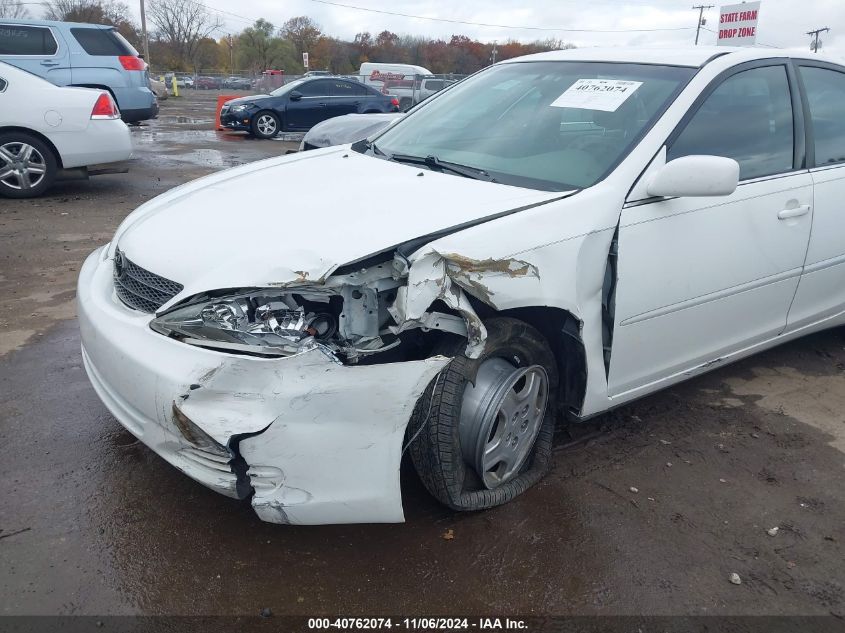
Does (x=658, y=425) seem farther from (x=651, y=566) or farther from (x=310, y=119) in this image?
(x=310, y=119)

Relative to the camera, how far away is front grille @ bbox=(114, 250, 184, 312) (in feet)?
7.74

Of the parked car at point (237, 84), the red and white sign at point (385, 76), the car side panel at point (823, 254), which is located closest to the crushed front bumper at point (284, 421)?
the car side panel at point (823, 254)

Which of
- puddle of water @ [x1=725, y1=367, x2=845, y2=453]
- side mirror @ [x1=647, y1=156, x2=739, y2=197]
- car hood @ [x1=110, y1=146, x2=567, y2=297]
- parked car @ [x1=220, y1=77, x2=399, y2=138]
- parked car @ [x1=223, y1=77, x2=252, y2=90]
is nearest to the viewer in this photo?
car hood @ [x1=110, y1=146, x2=567, y2=297]

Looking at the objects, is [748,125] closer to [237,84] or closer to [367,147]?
[367,147]

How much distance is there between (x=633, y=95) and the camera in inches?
117

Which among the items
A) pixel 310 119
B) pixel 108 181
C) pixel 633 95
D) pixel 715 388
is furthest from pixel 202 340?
pixel 310 119

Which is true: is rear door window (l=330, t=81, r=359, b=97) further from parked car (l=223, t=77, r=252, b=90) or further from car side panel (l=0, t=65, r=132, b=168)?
parked car (l=223, t=77, r=252, b=90)

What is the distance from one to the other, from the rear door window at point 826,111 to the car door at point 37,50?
963 cm

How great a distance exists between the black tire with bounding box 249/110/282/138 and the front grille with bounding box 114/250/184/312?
45.2 feet

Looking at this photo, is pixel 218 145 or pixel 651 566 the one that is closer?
pixel 651 566

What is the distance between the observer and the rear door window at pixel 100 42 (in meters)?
10.1

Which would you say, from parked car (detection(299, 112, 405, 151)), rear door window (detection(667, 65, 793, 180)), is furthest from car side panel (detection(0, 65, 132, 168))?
rear door window (detection(667, 65, 793, 180))

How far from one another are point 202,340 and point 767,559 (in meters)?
2.08

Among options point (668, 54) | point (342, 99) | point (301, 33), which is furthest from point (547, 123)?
point (301, 33)
